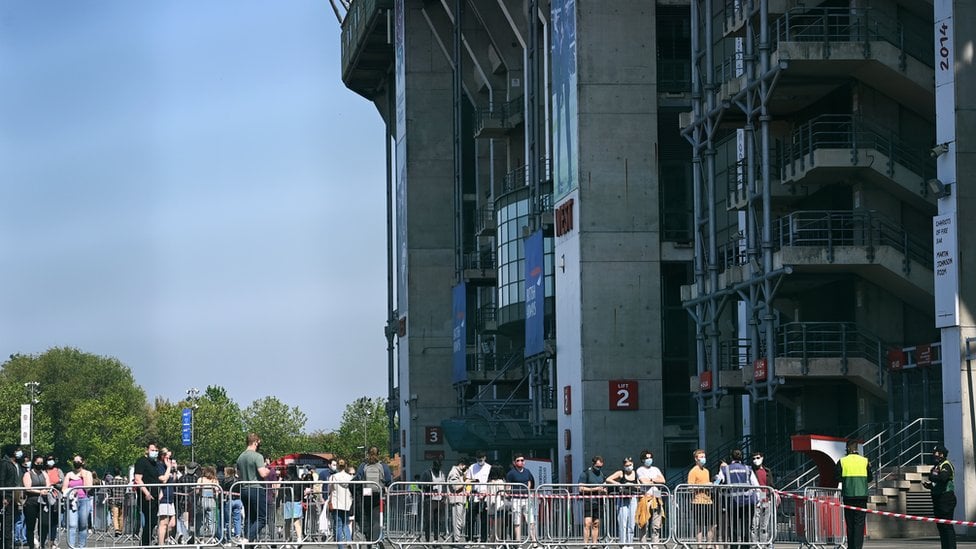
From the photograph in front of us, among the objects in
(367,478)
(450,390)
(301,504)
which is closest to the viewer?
(301,504)

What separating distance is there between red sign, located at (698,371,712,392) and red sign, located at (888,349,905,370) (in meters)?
9.01

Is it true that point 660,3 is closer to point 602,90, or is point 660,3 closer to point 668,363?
point 602,90

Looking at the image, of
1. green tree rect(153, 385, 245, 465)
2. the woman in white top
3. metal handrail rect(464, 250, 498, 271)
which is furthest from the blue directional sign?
green tree rect(153, 385, 245, 465)

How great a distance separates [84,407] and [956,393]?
476 feet

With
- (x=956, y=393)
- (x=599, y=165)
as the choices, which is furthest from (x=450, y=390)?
(x=956, y=393)

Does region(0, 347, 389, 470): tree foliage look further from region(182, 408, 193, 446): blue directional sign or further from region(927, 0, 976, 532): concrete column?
region(927, 0, 976, 532): concrete column

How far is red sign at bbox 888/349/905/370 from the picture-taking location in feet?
135

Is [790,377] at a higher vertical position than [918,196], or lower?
lower

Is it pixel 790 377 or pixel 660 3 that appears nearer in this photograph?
pixel 790 377

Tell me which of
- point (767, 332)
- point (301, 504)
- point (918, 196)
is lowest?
point (301, 504)

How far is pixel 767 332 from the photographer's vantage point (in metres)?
43.9

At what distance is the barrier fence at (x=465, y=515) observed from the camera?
92.1 feet

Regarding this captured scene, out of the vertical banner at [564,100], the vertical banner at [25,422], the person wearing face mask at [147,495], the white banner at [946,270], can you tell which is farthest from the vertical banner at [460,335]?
the person wearing face mask at [147,495]

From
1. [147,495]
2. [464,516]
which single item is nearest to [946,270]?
[464,516]
